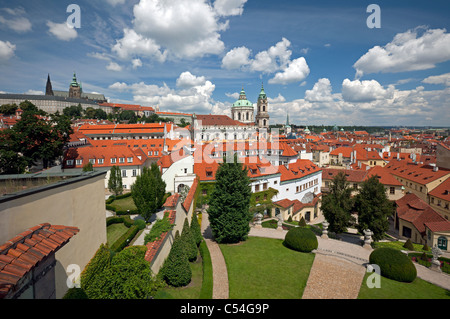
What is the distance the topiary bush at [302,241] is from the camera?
21.0 metres

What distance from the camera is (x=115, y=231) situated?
26.4 meters

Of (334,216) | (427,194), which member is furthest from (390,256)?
(427,194)

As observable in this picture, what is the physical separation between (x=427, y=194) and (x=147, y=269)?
164ft

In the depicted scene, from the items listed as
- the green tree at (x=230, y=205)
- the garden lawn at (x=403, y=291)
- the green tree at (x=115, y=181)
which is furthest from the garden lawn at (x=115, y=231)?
the garden lawn at (x=403, y=291)

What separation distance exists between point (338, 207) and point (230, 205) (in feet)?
46.2

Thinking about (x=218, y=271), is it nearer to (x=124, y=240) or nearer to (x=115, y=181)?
(x=124, y=240)

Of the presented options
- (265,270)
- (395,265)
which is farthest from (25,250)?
(395,265)

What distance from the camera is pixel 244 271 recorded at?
17.0m

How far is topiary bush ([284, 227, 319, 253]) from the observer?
68.9ft

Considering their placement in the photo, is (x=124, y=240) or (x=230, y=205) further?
(x=230, y=205)

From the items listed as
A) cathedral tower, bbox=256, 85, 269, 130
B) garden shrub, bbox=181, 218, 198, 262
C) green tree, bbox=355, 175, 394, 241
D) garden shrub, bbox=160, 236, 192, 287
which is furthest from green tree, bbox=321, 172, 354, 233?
cathedral tower, bbox=256, 85, 269, 130

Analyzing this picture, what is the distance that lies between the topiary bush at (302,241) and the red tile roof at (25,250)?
19007 mm
